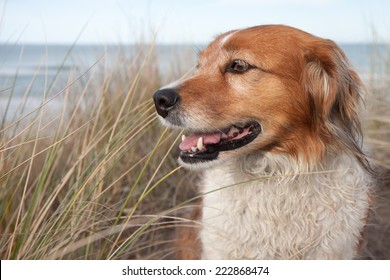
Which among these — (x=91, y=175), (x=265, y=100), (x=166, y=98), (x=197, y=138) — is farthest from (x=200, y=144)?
(x=91, y=175)

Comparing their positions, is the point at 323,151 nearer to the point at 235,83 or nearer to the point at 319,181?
the point at 319,181

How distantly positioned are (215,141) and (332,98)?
708 mm

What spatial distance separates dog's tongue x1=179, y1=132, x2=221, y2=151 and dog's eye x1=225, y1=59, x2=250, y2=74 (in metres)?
0.35

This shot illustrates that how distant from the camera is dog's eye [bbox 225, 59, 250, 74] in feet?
10.2

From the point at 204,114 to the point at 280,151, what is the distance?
0.54m

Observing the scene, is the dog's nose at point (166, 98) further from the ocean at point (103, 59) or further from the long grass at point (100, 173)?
the ocean at point (103, 59)

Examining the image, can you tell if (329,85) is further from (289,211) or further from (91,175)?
(91,175)

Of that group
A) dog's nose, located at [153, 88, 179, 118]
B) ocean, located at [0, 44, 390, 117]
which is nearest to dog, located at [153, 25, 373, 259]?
dog's nose, located at [153, 88, 179, 118]

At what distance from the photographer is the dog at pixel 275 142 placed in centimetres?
308

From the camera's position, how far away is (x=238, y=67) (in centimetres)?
313

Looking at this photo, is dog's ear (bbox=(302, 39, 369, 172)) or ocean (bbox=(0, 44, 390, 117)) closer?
dog's ear (bbox=(302, 39, 369, 172))

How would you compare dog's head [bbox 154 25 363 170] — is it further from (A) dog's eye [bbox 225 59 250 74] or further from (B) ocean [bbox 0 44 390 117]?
(B) ocean [bbox 0 44 390 117]

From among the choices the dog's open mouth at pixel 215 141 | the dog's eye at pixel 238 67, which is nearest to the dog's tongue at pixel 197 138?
the dog's open mouth at pixel 215 141

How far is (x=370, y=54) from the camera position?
578 cm
